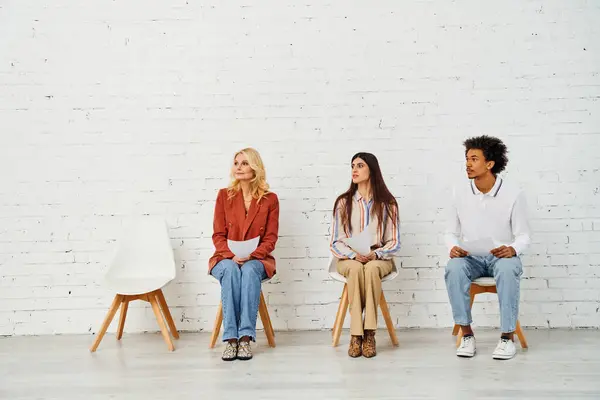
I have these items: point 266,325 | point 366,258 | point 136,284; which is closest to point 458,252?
point 366,258

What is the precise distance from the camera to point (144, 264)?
418cm

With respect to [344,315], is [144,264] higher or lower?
higher

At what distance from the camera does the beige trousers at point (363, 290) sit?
141 inches

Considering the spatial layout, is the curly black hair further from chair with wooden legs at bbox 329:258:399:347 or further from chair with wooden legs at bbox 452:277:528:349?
chair with wooden legs at bbox 329:258:399:347

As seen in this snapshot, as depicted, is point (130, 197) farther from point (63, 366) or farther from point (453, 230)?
point (453, 230)

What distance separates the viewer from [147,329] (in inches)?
172

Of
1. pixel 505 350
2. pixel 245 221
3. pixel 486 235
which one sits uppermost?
pixel 245 221

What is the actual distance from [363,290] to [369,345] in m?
0.30

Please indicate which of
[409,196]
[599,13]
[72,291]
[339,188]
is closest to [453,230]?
[409,196]

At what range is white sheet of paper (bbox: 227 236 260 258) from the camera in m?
3.79

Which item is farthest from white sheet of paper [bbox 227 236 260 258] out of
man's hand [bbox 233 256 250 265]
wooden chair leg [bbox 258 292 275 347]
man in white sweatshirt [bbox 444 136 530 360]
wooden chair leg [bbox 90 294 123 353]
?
man in white sweatshirt [bbox 444 136 530 360]


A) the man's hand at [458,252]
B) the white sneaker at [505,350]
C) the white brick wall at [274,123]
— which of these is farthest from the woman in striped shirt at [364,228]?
the white sneaker at [505,350]

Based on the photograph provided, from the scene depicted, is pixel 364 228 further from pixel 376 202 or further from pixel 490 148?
pixel 490 148

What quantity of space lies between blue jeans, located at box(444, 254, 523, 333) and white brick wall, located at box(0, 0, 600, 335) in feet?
2.15
